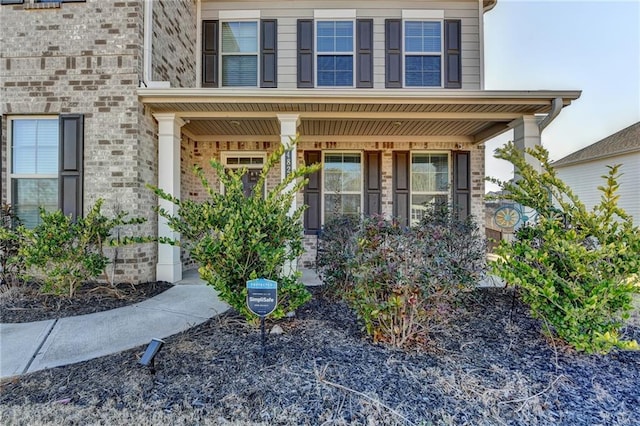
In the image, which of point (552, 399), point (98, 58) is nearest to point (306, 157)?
point (98, 58)

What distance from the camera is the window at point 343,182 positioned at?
7.15m

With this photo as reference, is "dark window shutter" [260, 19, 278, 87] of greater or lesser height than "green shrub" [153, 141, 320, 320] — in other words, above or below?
above

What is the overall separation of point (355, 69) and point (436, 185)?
306 centimetres

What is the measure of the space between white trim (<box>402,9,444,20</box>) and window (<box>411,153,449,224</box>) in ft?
9.35

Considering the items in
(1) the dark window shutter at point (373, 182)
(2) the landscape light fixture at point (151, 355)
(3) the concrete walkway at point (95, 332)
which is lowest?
(3) the concrete walkway at point (95, 332)

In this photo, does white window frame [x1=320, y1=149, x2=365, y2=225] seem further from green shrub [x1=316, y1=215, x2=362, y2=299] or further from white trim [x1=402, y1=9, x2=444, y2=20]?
white trim [x1=402, y1=9, x2=444, y2=20]

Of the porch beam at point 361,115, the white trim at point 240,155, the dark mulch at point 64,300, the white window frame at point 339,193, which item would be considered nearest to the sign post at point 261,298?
the dark mulch at point 64,300

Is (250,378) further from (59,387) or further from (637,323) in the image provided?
(637,323)

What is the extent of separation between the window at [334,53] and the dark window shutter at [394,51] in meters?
0.78

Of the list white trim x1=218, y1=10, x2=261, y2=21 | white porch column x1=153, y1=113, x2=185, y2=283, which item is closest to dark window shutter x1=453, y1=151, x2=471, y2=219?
white trim x1=218, y1=10, x2=261, y2=21

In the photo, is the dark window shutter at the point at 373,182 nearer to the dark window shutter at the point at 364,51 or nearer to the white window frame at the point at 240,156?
the dark window shutter at the point at 364,51

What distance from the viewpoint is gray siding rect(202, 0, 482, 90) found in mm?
6812

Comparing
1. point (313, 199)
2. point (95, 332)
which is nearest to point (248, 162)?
point (313, 199)

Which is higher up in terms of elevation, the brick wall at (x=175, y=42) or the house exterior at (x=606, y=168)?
the brick wall at (x=175, y=42)
